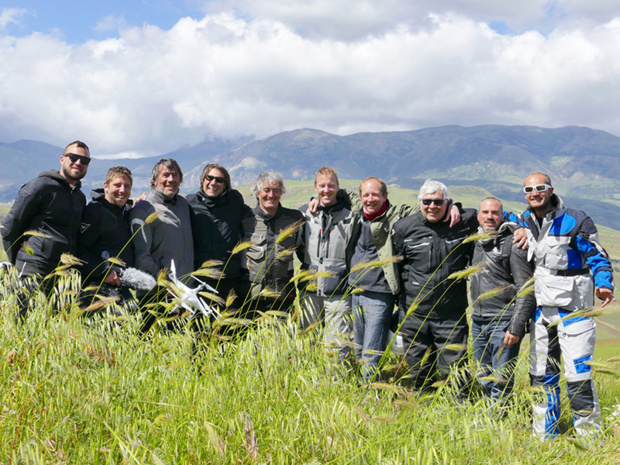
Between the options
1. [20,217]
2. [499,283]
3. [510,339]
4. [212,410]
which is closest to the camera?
[212,410]

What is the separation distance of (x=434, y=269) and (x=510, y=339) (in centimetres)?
127

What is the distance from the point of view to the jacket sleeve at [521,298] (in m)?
5.74

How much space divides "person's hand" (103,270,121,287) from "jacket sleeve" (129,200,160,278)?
0.45 m

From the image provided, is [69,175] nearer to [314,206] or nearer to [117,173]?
[117,173]

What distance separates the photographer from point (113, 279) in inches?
204


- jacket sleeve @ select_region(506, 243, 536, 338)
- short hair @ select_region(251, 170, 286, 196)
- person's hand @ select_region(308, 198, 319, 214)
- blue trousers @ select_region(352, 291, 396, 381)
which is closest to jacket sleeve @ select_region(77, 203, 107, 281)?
short hair @ select_region(251, 170, 286, 196)

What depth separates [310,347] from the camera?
390 cm

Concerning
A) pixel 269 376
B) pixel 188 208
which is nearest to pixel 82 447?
pixel 269 376

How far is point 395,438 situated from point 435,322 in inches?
132

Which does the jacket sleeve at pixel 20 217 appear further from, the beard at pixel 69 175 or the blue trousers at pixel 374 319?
the blue trousers at pixel 374 319

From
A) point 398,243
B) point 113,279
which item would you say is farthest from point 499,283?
point 113,279

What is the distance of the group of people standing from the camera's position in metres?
5.30

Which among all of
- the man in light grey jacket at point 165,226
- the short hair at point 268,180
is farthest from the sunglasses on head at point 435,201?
the man in light grey jacket at point 165,226

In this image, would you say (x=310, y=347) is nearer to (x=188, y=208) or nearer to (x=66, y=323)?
(x=66, y=323)
